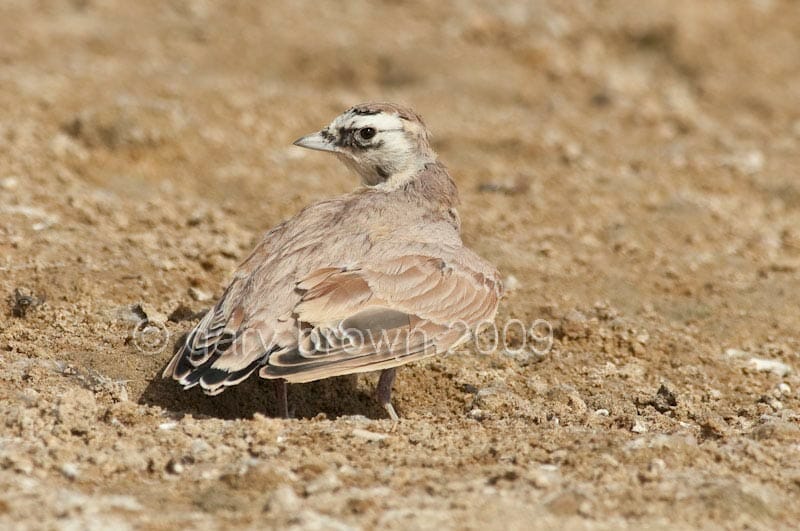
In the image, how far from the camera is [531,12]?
1295cm

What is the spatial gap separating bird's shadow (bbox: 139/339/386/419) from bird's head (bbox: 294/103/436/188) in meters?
1.23

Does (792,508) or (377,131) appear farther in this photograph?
(377,131)

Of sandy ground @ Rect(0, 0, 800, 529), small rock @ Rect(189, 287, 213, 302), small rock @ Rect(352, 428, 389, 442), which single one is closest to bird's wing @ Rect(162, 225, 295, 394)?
sandy ground @ Rect(0, 0, 800, 529)

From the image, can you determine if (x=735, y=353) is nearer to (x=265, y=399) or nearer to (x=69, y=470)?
(x=265, y=399)

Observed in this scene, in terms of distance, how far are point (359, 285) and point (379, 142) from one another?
138cm

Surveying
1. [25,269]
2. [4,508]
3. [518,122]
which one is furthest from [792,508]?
[518,122]

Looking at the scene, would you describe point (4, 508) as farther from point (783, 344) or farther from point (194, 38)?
point (194, 38)

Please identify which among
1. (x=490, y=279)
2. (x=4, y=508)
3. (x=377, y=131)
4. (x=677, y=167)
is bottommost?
(x=4, y=508)

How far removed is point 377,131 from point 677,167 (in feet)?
14.2

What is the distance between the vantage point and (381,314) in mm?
5406

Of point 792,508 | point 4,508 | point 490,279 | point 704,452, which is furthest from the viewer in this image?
point 490,279

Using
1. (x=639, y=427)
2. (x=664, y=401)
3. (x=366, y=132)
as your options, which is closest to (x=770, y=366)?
(x=664, y=401)

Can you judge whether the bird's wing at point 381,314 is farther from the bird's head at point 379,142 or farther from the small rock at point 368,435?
the bird's head at point 379,142

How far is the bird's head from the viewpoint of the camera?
6559 millimetres
